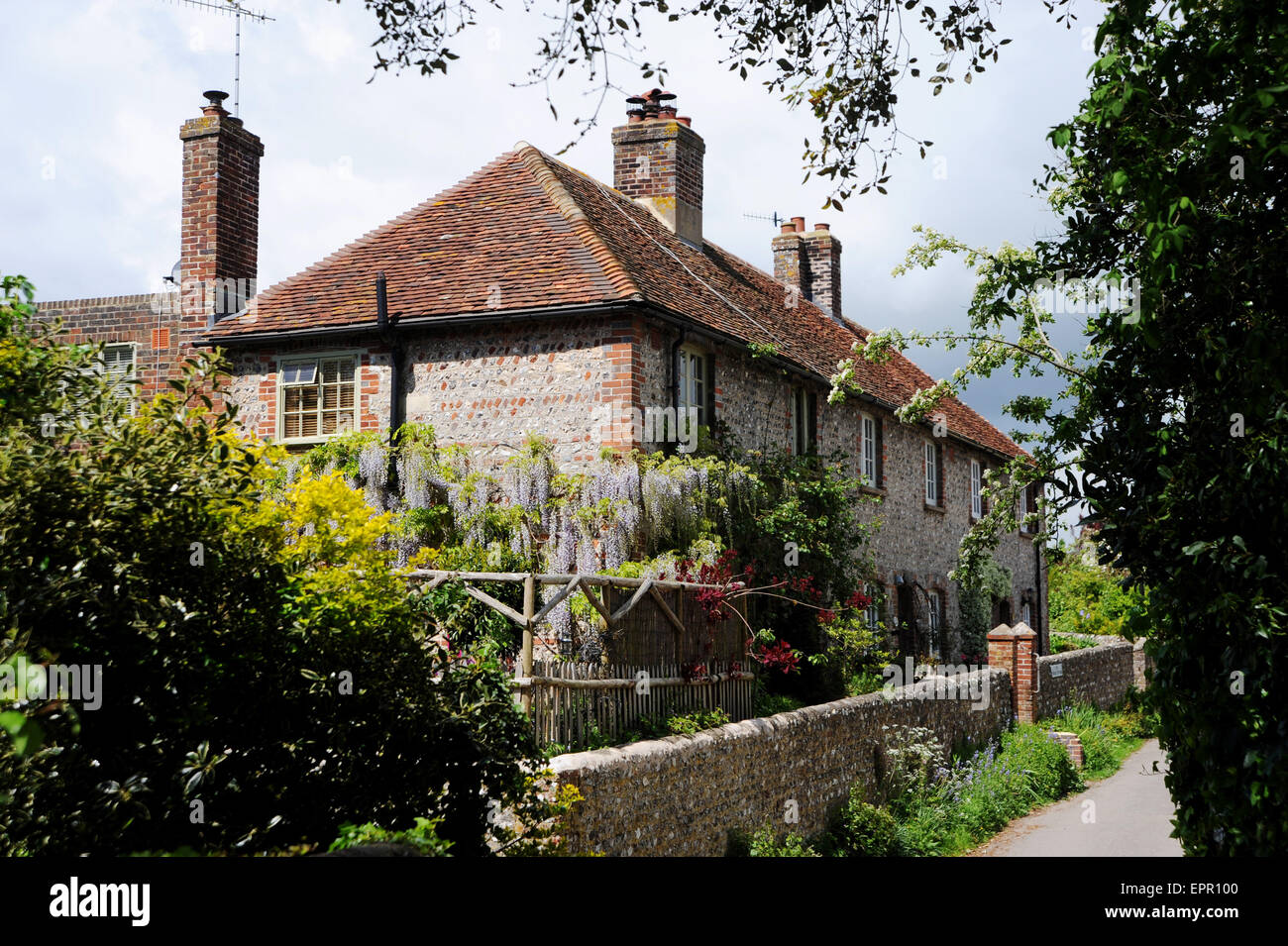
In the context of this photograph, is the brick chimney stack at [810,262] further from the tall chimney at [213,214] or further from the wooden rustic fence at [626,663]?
the wooden rustic fence at [626,663]

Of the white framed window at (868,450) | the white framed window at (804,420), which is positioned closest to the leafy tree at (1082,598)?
the white framed window at (868,450)

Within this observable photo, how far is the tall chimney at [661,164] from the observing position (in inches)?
733

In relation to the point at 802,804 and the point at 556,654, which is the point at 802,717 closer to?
the point at 802,804

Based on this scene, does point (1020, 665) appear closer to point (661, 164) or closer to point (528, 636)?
point (661, 164)

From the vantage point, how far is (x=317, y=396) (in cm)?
1534

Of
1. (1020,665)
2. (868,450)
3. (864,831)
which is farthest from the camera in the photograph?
(868,450)

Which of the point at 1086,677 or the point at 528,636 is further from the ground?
the point at 528,636

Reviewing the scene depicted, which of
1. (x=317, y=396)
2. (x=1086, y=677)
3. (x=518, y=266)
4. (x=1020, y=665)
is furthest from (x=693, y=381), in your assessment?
(x=1086, y=677)

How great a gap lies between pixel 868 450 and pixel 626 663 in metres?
11.3

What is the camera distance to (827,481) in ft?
52.5

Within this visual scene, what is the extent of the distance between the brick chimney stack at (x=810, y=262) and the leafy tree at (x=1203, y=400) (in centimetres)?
1929

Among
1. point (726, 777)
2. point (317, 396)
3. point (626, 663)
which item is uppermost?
point (317, 396)

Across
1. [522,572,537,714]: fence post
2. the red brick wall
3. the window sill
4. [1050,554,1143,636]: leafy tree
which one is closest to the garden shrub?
[522,572,537,714]: fence post
